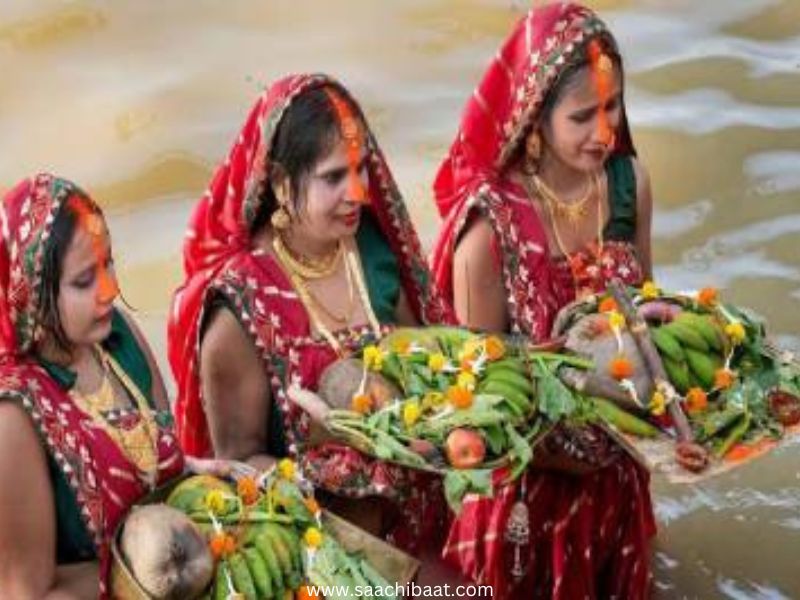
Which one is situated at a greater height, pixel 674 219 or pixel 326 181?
pixel 326 181

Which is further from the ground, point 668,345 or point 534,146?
point 534,146

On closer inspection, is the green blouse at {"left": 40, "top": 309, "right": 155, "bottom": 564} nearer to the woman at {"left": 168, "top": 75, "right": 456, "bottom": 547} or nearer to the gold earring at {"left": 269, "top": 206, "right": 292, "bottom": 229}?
the woman at {"left": 168, "top": 75, "right": 456, "bottom": 547}

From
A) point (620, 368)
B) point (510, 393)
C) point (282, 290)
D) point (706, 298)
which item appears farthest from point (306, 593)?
point (706, 298)

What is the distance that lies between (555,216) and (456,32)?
14.7 ft

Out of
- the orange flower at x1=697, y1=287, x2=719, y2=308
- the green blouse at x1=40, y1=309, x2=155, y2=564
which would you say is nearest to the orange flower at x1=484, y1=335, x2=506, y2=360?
the orange flower at x1=697, y1=287, x2=719, y2=308

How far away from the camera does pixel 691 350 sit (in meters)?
3.68

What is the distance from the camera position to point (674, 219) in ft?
22.6

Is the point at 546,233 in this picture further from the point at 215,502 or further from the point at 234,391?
the point at 215,502

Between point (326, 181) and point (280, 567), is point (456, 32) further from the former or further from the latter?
point (280, 567)

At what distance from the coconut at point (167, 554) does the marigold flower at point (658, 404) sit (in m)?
1.08

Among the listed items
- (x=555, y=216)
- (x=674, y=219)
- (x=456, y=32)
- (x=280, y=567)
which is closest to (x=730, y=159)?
(x=674, y=219)

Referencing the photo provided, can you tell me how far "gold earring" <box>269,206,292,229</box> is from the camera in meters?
3.64

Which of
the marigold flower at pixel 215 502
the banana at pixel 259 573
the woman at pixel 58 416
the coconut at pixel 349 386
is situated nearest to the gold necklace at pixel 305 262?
the coconut at pixel 349 386

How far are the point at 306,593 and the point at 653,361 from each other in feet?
3.30
